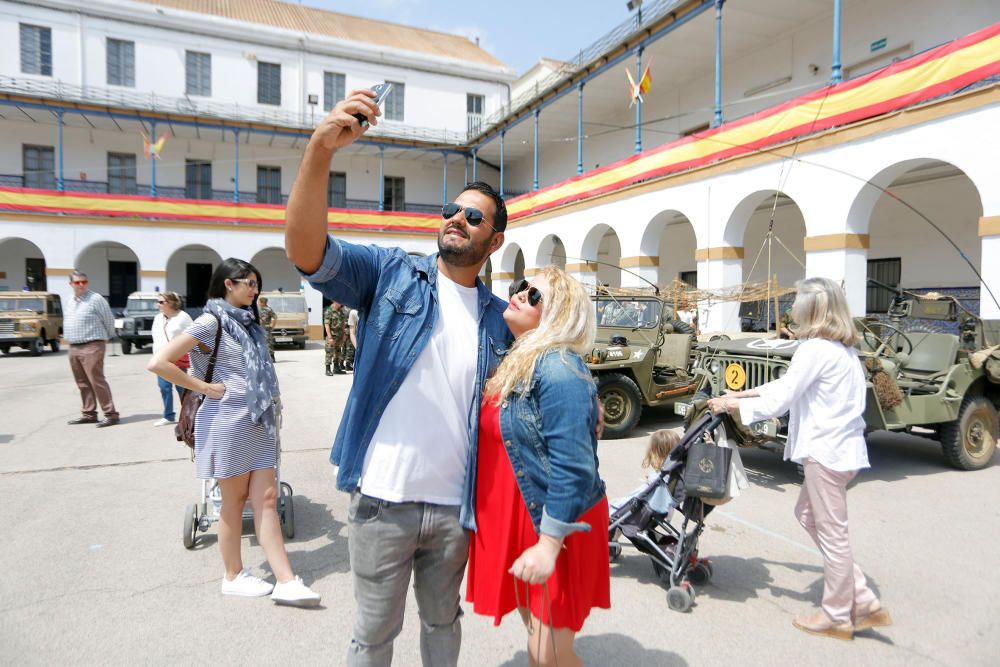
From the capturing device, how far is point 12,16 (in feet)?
84.6

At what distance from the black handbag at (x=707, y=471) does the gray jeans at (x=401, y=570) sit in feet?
5.20

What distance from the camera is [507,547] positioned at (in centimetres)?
195

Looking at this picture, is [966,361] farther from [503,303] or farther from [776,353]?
[503,303]

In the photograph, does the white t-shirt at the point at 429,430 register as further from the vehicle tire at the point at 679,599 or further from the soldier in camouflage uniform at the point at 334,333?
the soldier in camouflage uniform at the point at 334,333

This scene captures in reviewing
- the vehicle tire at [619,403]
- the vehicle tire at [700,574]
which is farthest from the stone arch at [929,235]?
the vehicle tire at [700,574]

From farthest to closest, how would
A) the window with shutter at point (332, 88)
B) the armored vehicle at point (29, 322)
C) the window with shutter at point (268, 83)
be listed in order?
the window with shutter at point (332, 88), the window with shutter at point (268, 83), the armored vehicle at point (29, 322)

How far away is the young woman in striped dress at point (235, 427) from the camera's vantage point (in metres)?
3.28

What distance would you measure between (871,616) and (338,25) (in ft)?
122

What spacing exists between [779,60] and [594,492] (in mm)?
19206

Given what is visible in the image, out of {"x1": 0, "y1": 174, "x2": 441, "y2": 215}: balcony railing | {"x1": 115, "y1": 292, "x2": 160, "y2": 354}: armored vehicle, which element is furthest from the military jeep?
{"x1": 0, "y1": 174, "x2": 441, "y2": 215}: balcony railing

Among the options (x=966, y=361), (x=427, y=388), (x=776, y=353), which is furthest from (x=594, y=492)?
(x=966, y=361)

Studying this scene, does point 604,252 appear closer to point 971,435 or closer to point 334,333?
point 334,333

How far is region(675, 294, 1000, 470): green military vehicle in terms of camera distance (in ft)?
18.9

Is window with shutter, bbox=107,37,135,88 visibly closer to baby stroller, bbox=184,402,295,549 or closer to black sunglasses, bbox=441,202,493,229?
baby stroller, bbox=184,402,295,549
